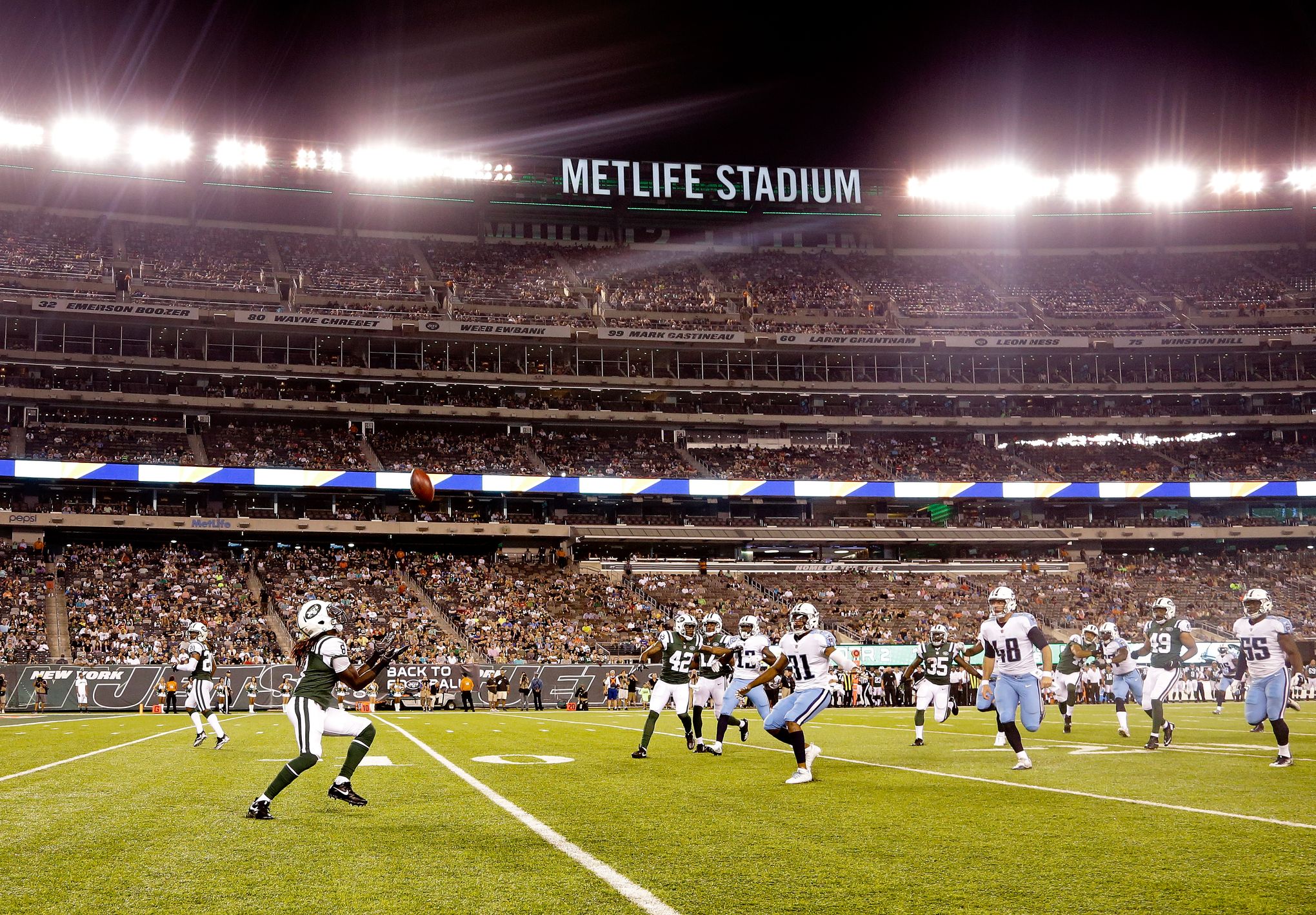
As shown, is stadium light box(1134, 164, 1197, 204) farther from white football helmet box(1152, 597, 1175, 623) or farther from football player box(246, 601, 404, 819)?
football player box(246, 601, 404, 819)

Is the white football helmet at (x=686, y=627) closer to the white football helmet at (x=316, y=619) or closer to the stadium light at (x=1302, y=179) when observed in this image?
the white football helmet at (x=316, y=619)

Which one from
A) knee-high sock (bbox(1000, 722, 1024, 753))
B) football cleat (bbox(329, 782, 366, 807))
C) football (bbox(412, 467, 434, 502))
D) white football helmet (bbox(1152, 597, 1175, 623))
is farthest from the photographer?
football (bbox(412, 467, 434, 502))

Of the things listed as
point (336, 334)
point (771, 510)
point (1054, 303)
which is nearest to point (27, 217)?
point (336, 334)

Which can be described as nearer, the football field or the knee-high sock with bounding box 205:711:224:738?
the football field

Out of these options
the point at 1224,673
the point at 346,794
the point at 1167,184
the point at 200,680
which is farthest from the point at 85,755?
the point at 1167,184

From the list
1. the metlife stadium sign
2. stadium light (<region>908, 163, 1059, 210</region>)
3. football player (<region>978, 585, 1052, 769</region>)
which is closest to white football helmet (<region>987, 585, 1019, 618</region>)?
football player (<region>978, 585, 1052, 769</region>)

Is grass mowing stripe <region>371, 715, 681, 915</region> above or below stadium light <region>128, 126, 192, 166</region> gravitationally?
below

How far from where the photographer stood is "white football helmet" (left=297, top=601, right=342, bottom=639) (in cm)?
898

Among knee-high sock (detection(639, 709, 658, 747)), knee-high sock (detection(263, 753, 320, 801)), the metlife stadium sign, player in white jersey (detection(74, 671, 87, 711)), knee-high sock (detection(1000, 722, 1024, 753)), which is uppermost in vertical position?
the metlife stadium sign

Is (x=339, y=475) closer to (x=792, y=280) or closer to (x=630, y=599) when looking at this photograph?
(x=630, y=599)

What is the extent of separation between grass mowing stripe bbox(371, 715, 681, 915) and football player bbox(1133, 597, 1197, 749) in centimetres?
1046

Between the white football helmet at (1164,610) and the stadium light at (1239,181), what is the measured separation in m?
60.0

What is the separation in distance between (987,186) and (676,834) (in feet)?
218

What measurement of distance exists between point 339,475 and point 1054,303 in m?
41.6
